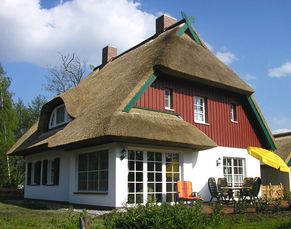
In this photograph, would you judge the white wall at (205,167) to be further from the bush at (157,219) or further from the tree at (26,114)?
the tree at (26,114)

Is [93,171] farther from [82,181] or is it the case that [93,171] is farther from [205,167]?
[205,167]

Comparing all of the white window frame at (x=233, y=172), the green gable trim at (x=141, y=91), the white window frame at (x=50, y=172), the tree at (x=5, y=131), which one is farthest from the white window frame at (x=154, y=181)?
the tree at (x=5, y=131)

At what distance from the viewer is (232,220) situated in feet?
25.2

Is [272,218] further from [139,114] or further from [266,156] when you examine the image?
[266,156]

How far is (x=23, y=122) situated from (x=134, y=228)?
1352 inches

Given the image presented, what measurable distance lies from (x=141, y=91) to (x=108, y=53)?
37.7 feet

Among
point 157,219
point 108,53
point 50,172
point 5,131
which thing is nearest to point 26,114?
point 5,131

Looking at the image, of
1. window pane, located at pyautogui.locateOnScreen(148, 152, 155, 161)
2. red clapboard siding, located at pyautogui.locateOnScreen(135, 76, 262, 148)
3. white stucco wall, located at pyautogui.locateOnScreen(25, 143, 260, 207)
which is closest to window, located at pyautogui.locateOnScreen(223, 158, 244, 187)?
white stucco wall, located at pyautogui.locateOnScreen(25, 143, 260, 207)

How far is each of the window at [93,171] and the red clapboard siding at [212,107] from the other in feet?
7.94

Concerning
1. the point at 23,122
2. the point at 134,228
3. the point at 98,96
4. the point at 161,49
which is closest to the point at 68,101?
the point at 98,96

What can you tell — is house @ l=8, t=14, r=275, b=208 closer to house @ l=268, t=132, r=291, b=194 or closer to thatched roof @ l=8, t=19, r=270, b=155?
thatched roof @ l=8, t=19, r=270, b=155

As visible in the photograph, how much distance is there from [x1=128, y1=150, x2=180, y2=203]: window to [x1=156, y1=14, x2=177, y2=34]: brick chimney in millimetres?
9019

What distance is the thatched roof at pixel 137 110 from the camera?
33.0 feet

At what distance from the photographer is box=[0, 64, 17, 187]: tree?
24.1m
